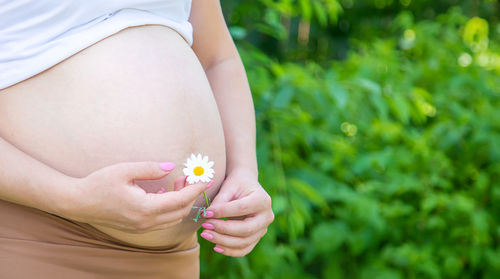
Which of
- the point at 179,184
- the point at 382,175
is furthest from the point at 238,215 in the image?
the point at 382,175

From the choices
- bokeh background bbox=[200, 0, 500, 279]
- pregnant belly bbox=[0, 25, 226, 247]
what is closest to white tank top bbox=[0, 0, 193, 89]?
pregnant belly bbox=[0, 25, 226, 247]

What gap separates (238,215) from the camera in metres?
0.88

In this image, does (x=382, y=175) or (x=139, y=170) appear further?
(x=382, y=175)

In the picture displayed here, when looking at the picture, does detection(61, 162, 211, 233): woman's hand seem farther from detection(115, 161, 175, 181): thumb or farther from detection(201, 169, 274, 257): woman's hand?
detection(201, 169, 274, 257): woman's hand

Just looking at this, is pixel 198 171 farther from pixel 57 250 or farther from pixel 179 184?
pixel 57 250

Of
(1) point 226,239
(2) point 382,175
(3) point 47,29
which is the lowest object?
(2) point 382,175

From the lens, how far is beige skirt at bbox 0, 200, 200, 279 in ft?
2.63

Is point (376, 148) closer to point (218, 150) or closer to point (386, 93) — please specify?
point (386, 93)

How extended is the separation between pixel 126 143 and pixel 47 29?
0.20 metres

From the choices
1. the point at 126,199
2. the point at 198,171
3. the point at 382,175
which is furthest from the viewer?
the point at 382,175

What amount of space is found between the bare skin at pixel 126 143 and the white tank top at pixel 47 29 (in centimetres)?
2

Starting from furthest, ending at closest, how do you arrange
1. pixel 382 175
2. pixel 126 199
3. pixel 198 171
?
pixel 382 175, pixel 198 171, pixel 126 199

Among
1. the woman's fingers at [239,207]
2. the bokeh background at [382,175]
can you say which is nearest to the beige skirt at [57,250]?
the woman's fingers at [239,207]

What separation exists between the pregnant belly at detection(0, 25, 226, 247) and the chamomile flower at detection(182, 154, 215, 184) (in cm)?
3
